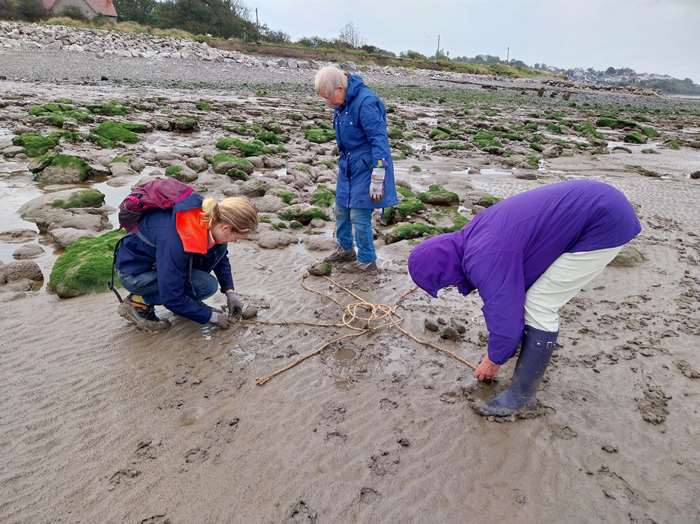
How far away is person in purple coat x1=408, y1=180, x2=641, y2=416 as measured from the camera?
2.74 meters

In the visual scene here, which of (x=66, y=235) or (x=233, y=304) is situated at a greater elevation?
(x=66, y=235)

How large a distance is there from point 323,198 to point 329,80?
10.8ft

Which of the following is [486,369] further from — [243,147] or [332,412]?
[243,147]

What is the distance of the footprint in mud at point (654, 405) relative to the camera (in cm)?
338

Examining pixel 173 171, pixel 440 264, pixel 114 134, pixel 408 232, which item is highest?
pixel 440 264

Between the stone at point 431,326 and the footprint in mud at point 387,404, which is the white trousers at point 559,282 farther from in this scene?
the stone at point 431,326

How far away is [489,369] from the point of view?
11.1ft

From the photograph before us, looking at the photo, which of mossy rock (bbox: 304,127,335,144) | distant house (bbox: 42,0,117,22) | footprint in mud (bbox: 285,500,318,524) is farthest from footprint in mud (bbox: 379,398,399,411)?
distant house (bbox: 42,0,117,22)

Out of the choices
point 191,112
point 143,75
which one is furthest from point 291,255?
point 143,75

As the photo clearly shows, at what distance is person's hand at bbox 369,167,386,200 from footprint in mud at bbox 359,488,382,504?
289 cm

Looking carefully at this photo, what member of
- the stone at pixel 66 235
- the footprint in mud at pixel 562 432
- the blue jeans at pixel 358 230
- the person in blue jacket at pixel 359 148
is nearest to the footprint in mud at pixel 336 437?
the footprint in mud at pixel 562 432

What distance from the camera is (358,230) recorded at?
210 inches

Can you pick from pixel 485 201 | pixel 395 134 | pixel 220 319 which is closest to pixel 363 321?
pixel 220 319

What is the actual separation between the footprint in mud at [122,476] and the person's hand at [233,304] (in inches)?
69.6
